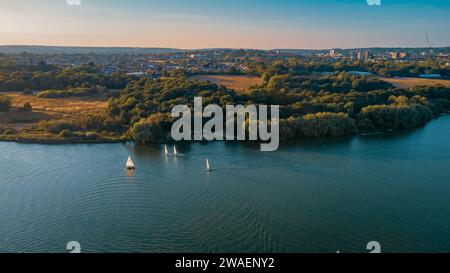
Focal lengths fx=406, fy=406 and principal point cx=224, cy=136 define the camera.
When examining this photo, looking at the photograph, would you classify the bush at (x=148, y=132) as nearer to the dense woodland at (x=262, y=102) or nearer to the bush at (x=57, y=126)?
the dense woodland at (x=262, y=102)

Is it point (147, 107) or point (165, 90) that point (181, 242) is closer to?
point (147, 107)

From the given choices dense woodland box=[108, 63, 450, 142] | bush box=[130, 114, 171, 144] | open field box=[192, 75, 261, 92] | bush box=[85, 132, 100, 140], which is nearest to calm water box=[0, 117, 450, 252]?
bush box=[130, 114, 171, 144]

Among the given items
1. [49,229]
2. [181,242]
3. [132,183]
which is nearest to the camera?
[181,242]

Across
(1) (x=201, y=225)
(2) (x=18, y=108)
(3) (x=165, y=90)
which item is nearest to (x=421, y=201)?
(1) (x=201, y=225)

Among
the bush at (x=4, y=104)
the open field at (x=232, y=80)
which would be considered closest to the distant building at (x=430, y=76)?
the open field at (x=232, y=80)

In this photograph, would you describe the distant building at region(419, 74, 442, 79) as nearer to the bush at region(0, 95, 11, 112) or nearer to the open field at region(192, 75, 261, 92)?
the open field at region(192, 75, 261, 92)

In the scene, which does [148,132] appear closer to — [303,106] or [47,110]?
[303,106]

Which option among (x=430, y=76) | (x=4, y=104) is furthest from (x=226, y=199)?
(x=430, y=76)
